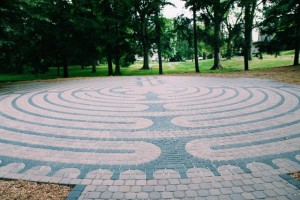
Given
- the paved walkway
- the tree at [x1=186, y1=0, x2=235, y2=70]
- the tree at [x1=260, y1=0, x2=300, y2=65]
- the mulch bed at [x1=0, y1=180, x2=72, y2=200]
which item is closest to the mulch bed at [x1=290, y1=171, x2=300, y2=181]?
the paved walkway

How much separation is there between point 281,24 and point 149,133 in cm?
1959

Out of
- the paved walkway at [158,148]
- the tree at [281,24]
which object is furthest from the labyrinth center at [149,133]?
the tree at [281,24]

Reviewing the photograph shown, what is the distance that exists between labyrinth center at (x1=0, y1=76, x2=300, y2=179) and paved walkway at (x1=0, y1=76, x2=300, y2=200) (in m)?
0.02

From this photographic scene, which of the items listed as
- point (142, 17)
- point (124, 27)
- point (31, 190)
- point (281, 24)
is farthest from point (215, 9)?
point (31, 190)

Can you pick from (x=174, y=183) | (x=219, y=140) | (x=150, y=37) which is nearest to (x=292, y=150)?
(x=219, y=140)

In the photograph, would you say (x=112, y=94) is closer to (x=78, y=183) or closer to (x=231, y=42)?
(x=78, y=183)

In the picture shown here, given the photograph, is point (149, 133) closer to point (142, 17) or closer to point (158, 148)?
point (158, 148)

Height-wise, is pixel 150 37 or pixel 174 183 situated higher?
pixel 150 37

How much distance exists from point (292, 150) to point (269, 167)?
108 centimetres

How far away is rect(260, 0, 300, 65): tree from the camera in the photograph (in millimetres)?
19991

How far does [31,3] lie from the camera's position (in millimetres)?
18188

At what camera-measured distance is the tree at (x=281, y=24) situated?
65.6 ft

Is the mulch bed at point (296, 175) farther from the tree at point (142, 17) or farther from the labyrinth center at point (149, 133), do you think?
the tree at point (142, 17)

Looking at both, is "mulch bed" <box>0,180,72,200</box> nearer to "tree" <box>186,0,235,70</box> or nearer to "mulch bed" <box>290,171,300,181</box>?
"mulch bed" <box>290,171,300,181</box>
